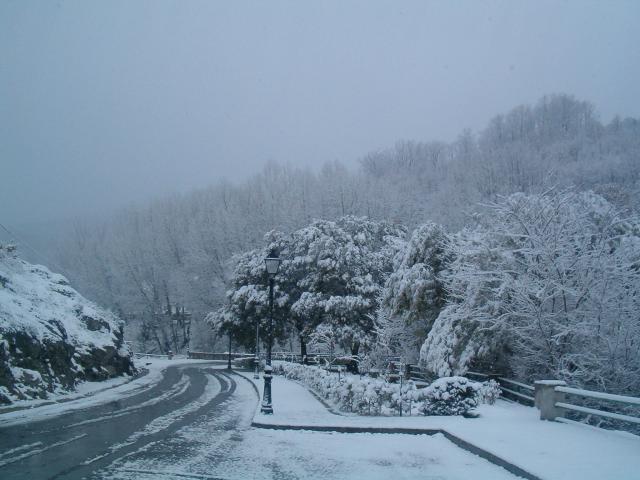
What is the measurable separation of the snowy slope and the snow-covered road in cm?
A: 466

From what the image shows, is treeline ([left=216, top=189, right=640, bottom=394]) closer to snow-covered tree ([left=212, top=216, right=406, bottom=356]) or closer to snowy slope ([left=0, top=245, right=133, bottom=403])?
snow-covered tree ([left=212, top=216, right=406, bottom=356])

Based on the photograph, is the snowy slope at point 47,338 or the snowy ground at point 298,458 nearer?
the snowy ground at point 298,458

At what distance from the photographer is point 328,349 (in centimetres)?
3616

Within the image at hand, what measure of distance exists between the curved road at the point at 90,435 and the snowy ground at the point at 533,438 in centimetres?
267

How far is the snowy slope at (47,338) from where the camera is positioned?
17.1 meters

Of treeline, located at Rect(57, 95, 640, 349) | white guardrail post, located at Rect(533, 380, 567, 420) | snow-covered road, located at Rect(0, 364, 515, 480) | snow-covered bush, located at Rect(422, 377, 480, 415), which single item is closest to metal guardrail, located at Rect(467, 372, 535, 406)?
snow-covered bush, located at Rect(422, 377, 480, 415)

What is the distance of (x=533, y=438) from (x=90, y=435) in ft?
28.6

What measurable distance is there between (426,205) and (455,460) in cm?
5525

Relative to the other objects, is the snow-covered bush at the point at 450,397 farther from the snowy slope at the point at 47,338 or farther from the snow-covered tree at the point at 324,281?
the snow-covered tree at the point at 324,281

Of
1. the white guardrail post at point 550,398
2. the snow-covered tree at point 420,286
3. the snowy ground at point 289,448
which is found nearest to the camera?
the snowy ground at point 289,448

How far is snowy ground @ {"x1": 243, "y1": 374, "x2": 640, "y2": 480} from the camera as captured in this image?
730 cm

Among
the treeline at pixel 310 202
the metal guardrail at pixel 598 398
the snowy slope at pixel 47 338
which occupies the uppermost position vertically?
the treeline at pixel 310 202

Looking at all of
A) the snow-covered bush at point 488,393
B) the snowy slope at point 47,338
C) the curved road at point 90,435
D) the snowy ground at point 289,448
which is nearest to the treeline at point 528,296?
the snow-covered bush at point 488,393

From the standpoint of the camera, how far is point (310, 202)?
205 ft
